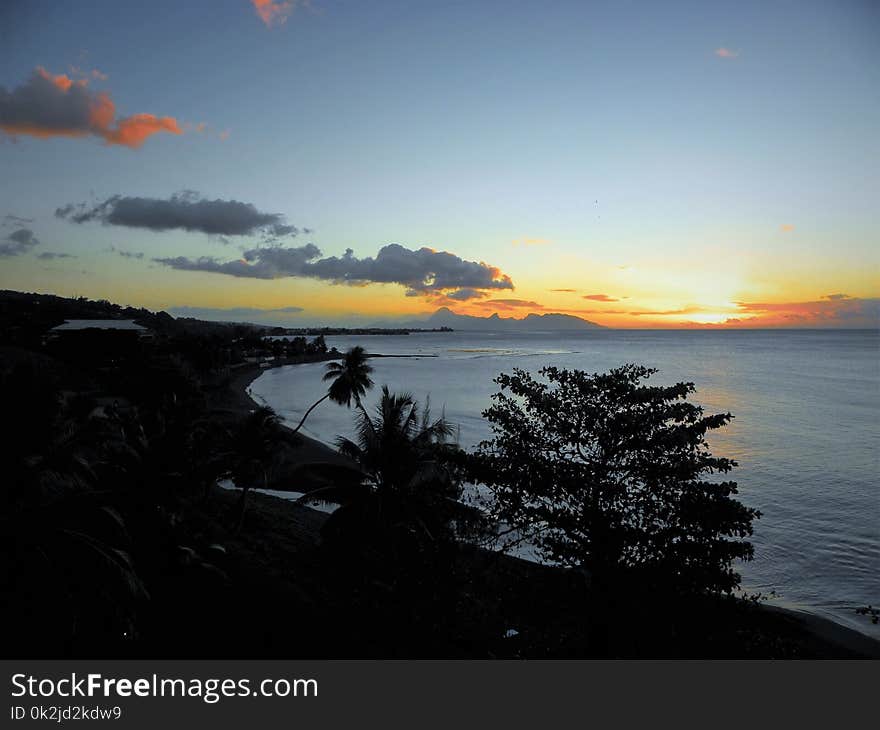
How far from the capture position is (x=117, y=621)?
769 centimetres

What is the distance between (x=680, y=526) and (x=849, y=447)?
123ft

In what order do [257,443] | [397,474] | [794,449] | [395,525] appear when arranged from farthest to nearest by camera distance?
[794,449] < [257,443] < [397,474] < [395,525]

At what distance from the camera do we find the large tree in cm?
1157

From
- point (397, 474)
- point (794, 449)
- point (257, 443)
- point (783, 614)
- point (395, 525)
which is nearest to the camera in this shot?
point (395, 525)

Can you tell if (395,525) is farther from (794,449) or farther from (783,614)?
(794,449)

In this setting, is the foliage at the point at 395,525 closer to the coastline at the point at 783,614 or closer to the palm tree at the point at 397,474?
the palm tree at the point at 397,474

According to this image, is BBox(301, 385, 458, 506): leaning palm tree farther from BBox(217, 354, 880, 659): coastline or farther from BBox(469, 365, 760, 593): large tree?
BBox(469, 365, 760, 593): large tree

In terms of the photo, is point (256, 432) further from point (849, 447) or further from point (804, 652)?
point (849, 447)

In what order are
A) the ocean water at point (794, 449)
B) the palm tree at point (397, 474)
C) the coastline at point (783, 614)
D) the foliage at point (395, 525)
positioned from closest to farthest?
the foliage at point (395, 525) → the palm tree at point (397, 474) → the coastline at point (783, 614) → the ocean water at point (794, 449)

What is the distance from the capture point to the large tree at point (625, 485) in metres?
11.6

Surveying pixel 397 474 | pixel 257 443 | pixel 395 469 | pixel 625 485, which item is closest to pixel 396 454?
pixel 395 469

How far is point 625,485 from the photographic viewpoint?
12.6 m

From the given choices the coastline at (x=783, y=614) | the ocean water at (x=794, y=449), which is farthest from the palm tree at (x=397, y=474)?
the ocean water at (x=794, y=449)
